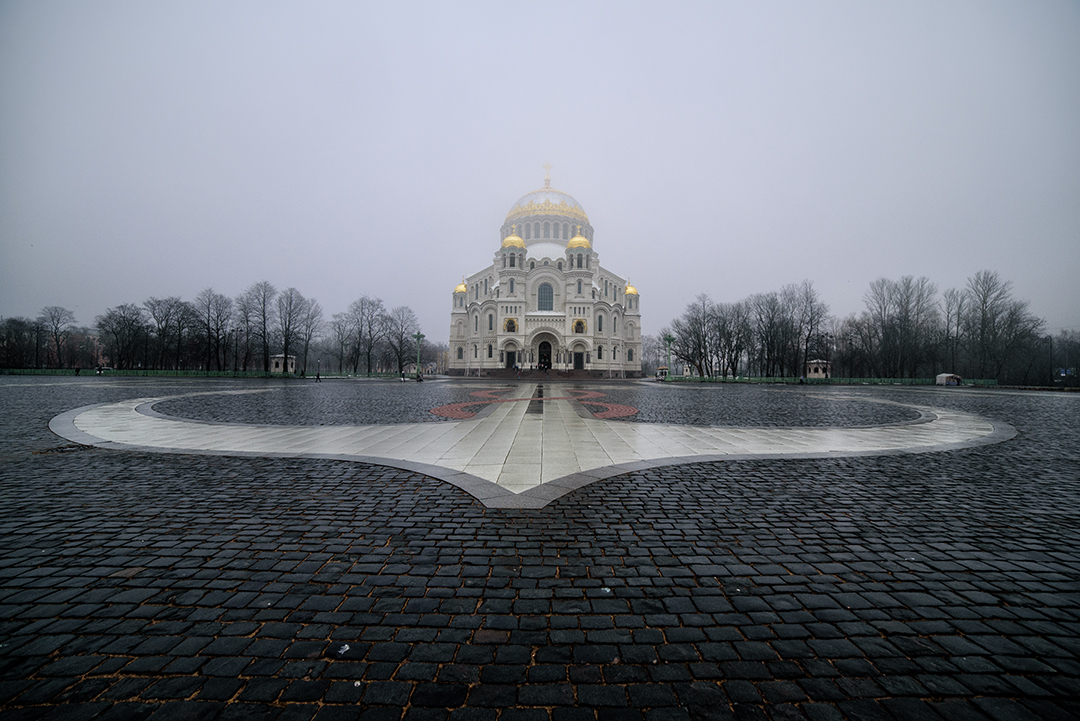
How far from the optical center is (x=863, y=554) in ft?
12.7

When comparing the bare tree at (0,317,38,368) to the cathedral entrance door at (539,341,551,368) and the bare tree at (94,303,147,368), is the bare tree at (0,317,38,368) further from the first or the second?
the cathedral entrance door at (539,341,551,368)

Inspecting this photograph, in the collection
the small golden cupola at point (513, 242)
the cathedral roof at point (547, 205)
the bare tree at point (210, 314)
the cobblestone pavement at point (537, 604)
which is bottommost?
the cobblestone pavement at point (537, 604)

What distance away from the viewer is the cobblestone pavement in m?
2.16

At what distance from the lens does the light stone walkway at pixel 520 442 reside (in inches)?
264

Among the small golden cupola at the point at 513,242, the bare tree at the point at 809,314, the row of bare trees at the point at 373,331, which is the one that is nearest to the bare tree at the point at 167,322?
the row of bare trees at the point at 373,331

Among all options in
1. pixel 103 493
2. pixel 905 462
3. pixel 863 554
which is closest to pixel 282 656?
pixel 863 554

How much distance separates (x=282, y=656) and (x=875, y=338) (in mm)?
72962

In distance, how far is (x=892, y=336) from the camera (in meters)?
55.3

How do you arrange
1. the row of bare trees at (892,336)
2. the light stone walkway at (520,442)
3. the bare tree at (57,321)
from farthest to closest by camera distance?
the bare tree at (57,321) < the row of bare trees at (892,336) < the light stone walkway at (520,442)

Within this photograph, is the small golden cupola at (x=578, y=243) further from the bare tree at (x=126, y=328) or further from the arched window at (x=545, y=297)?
the bare tree at (x=126, y=328)

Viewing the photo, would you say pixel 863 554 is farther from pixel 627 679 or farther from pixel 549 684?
pixel 549 684

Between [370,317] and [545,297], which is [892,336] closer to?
[545,297]

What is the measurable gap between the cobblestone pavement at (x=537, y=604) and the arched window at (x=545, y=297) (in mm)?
56649

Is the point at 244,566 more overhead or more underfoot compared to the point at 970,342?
more underfoot
